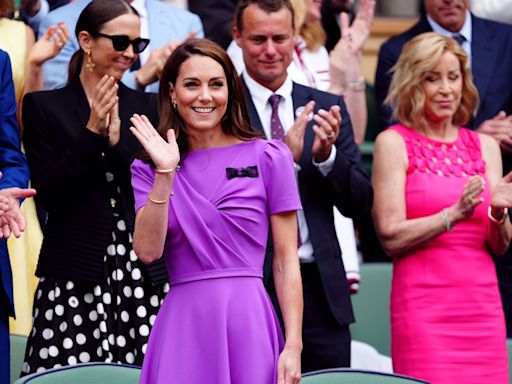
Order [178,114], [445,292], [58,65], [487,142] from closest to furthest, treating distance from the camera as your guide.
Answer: [178,114] < [445,292] < [487,142] < [58,65]

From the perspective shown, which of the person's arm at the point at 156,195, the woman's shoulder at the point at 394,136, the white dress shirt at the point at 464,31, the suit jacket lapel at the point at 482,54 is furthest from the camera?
the white dress shirt at the point at 464,31

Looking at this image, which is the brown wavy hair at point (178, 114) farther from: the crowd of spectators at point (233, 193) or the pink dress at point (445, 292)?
the pink dress at point (445, 292)

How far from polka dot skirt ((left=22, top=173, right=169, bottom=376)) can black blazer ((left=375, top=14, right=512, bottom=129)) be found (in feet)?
6.49

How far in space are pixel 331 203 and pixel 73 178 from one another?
117cm

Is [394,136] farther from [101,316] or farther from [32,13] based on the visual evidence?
[32,13]

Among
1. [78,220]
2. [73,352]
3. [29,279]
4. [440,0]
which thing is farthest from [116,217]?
[440,0]

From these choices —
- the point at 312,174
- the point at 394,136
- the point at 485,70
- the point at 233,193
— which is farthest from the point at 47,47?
the point at 485,70

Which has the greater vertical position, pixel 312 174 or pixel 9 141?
→ pixel 9 141

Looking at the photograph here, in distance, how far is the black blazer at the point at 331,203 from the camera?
5547 mm

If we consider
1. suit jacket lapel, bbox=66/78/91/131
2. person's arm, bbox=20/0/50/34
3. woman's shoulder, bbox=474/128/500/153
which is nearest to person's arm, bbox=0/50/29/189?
suit jacket lapel, bbox=66/78/91/131

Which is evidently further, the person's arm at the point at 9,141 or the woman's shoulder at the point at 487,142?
the woman's shoulder at the point at 487,142

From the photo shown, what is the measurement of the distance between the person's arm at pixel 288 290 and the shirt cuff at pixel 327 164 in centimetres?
103

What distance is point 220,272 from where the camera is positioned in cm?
434

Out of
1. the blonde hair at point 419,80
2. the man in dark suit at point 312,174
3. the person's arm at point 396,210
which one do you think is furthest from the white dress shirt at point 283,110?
the blonde hair at point 419,80
